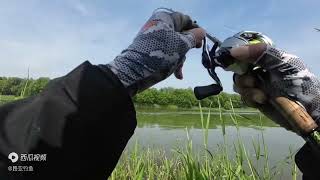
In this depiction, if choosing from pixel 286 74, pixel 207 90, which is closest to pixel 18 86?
pixel 207 90

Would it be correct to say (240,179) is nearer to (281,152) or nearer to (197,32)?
(197,32)

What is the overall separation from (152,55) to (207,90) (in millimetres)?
355

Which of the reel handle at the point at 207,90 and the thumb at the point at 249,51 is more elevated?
the thumb at the point at 249,51

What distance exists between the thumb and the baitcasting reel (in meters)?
0.01

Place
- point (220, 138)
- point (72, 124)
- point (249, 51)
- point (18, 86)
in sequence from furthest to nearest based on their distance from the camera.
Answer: point (220, 138), point (18, 86), point (249, 51), point (72, 124)

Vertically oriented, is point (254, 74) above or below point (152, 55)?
below

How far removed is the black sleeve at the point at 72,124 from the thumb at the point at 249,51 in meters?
0.44

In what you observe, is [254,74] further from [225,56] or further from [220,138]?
[220,138]

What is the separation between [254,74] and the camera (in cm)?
127

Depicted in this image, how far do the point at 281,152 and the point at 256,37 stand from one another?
8018mm

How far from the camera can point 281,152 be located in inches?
348

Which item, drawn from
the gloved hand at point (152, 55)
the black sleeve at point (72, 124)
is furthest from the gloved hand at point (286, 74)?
the black sleeve at point (72, 124)

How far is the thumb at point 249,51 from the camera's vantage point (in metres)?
1.20

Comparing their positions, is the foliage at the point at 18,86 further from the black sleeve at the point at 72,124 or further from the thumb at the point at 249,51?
the black sleeve at the point at 72,124
